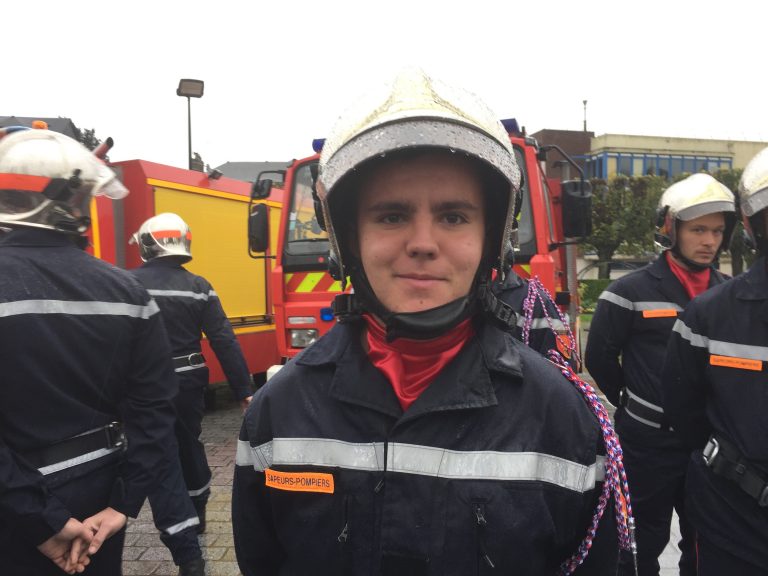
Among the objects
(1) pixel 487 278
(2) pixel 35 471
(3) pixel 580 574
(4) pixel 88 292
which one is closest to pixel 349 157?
(1) pixel 487 278

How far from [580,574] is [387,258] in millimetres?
840

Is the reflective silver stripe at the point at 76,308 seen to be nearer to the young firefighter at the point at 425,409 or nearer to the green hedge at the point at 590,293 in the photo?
the young firefighter at the point at 425,409

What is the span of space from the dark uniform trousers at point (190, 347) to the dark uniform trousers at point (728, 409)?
299 cm

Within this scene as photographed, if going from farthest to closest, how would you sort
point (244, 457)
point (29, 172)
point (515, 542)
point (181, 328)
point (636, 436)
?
point (181, 328), point (636, 436), point (29, 172), point (244, 457), point (515, 542)

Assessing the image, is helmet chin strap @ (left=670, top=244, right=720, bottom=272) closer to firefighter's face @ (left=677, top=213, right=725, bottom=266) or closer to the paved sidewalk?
firefighter's face @ (left=677, top=213, right=725, bottom=266)

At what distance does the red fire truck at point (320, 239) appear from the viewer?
185 inches

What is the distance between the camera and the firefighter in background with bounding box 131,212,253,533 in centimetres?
414

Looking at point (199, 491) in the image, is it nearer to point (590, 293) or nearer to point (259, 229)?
point (259, 229)

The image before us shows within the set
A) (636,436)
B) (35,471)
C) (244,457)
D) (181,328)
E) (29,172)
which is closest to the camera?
(244,457)

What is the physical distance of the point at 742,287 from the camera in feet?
7.53

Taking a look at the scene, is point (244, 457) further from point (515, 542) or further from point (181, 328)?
point (181, 328)

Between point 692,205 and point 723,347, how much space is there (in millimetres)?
1346

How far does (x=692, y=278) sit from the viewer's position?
3.39m

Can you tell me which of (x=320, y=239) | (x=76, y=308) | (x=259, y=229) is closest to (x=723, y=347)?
(x=76, y=308)
